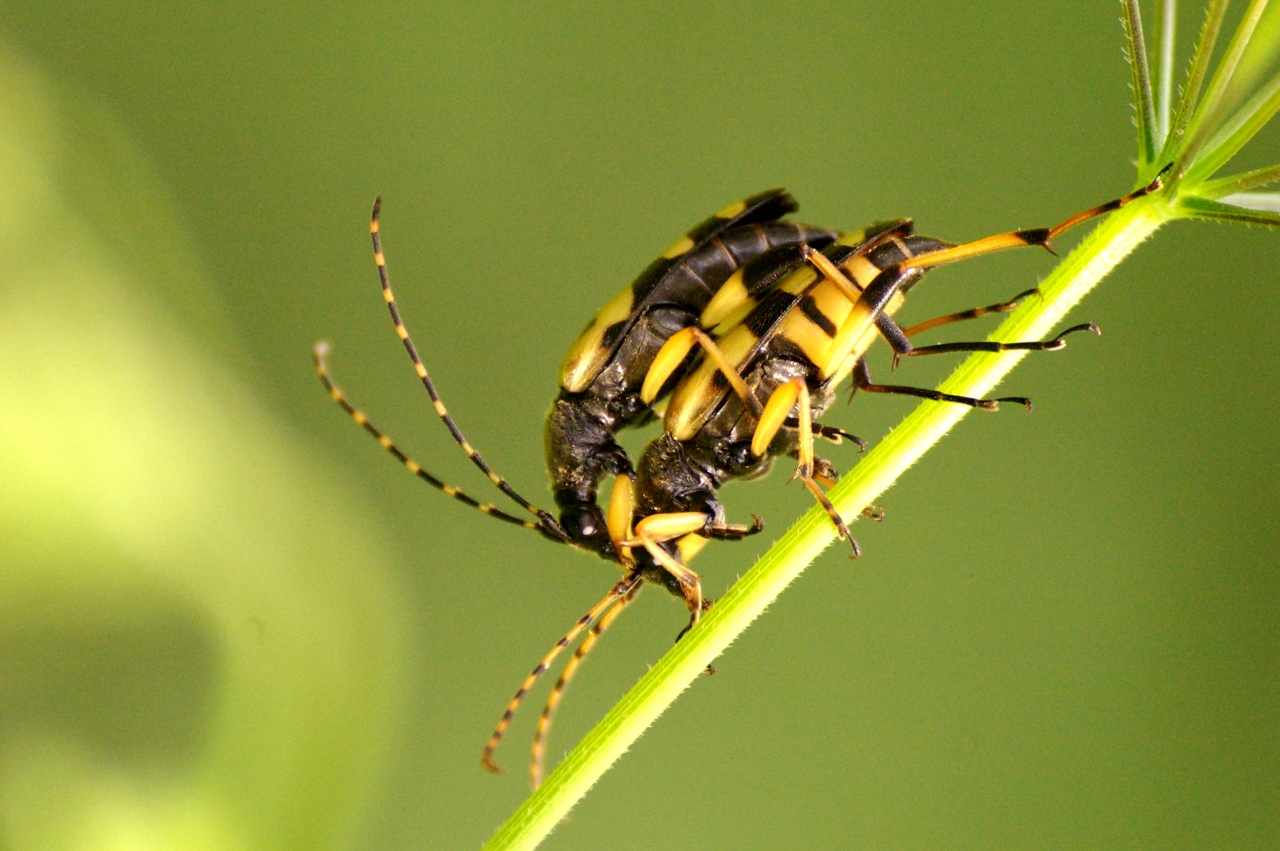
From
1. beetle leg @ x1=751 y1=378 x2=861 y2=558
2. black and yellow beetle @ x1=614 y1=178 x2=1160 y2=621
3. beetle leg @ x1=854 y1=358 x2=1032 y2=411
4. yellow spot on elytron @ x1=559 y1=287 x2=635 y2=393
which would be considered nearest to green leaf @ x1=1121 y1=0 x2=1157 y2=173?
black and yellow beetle @ x1=614 y1=178 x2=1160 y2=621

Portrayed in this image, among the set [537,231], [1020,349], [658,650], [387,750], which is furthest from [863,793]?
[1020,349]

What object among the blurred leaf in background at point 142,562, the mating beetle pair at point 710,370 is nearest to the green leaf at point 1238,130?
the mating beetle pair at point 710,370

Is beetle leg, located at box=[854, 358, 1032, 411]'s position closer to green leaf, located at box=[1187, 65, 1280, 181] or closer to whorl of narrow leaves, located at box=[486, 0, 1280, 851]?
whorl of narrow leaves, located at box=[486, 0, 1280, 851]

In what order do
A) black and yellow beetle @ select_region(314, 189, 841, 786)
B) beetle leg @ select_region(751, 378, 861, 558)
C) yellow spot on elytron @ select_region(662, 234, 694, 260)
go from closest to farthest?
beetle leg @ select_region(751, 378, 861, 558) < black and yellow beetle @ select_region(314, 189, 841, 786) < yellow spot on elytron @ select_region(662, 234, 694, 260)

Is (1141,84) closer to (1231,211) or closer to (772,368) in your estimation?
(1231,211)

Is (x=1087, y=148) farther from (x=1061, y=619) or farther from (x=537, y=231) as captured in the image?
(x=537, y=231)

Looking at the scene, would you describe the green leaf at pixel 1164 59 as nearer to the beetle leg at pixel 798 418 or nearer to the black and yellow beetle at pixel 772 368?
the black and yellow beetle at pixel 772 368

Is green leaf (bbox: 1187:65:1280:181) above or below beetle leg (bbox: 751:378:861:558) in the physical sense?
above

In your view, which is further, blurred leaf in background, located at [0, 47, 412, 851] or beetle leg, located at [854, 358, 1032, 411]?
blurred leaf in background, located at [0, 47, 412, 851]
